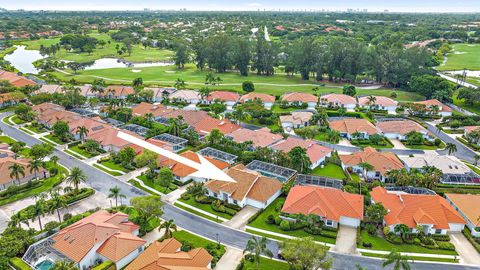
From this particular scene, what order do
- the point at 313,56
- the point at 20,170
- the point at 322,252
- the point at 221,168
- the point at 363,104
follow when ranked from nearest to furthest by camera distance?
the point at 322,252
the point at 20,170
the point at 221,168
the point at 363,104
the point at 313,56

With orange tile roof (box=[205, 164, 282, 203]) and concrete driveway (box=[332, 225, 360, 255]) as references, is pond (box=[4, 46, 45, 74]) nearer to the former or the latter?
orange tile roof (box=[205, 164, 282, 203])

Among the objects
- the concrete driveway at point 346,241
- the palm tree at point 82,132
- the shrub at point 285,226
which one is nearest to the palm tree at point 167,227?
the shrub at point 285,226

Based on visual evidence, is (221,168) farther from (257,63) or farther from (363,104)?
(257,63)

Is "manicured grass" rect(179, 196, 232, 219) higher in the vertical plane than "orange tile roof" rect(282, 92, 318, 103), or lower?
lower

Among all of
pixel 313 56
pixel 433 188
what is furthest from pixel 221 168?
pixel 313 56

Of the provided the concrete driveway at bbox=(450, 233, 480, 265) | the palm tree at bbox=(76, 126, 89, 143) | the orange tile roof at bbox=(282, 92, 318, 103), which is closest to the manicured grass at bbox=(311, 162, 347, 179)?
the concrete driveway at bbox=(450, 233, 480, 265)

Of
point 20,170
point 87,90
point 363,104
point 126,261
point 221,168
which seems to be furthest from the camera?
Answer: point 87,90
